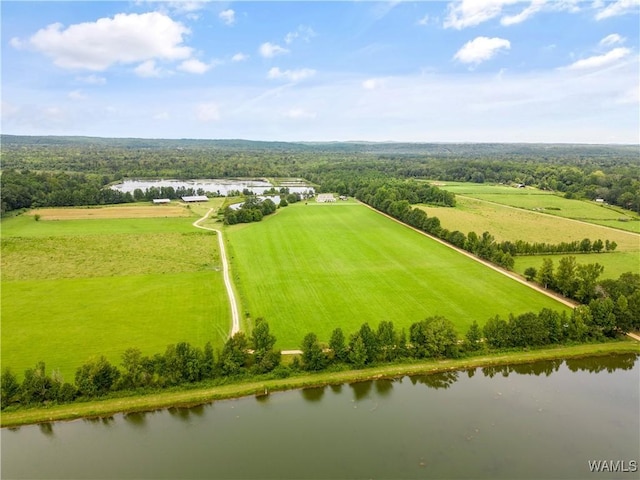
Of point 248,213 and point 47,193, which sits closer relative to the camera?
A: point 248,213

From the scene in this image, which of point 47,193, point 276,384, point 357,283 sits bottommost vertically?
point 276,384

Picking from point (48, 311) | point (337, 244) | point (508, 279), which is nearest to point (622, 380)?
point (508, 279)

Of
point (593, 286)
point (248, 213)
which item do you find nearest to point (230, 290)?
point (593, 286)

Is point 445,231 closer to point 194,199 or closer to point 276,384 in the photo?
point 276,384

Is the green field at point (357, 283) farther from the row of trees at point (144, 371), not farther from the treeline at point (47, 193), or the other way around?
the treeline at point (47, 193)

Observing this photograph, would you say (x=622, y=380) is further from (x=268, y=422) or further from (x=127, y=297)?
(x=127, y=297)

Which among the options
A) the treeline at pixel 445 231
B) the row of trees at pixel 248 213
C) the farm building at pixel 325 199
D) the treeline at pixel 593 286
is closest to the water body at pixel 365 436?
the treeline at pixel 593 286

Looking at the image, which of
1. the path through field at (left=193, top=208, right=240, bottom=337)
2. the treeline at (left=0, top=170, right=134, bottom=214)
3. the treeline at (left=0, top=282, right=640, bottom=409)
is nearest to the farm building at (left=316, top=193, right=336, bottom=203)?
the path through field at (left=193, top=208, right=240, bottom=337)
